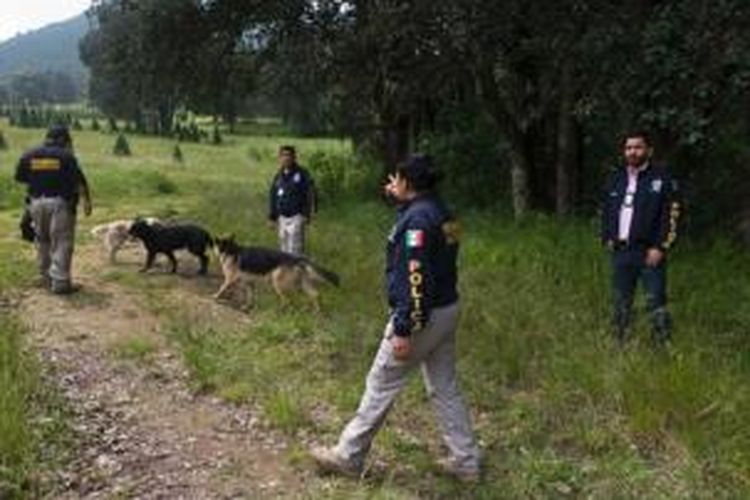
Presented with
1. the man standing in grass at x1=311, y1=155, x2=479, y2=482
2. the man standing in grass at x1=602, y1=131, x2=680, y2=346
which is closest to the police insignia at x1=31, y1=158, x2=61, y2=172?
the man standing in grass at x1=602, y1=131, x2=680, y2=346

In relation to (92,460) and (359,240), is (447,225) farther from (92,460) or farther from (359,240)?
(359,240)

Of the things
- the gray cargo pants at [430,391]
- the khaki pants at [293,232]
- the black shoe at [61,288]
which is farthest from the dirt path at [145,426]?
the khaki pants at [293,232]

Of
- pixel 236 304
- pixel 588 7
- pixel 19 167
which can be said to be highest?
pixel 588 7

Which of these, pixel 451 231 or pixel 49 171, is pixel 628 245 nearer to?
pixel 451 231

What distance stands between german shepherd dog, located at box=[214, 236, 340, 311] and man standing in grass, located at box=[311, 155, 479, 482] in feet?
17.5

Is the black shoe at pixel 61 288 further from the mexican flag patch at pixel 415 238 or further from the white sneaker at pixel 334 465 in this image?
the mexican flag patch at pixel 415 238

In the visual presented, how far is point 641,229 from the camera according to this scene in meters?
9.77

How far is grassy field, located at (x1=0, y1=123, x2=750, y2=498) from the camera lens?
734 centimetres

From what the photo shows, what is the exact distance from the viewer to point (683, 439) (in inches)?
298

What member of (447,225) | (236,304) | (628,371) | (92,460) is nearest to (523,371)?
(628,371)

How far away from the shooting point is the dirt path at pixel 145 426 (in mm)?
7383

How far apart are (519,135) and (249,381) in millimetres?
11251

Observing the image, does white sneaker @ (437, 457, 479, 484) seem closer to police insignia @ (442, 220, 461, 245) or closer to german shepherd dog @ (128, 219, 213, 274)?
police insignia @ (442, 220, 461, 245)

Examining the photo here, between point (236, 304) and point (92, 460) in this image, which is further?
point (236, 304)
